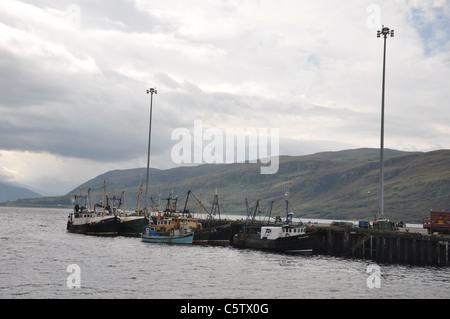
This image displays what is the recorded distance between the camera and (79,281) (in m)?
59.0

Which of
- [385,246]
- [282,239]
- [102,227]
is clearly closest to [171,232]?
[282,239]

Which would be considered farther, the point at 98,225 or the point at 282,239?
the point at 98,225

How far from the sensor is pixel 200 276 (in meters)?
66.1

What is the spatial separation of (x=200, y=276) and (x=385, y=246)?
43607 millimetres

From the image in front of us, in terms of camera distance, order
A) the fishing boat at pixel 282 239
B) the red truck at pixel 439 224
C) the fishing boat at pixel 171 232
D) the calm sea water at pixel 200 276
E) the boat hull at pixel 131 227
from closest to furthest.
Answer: the calm sea water at pixel 200 276 → the red truck at pixel 439 224 → the fishing boat at pixel 282 239 → the fishing boat at pixel 171 232 → the boat hull at pixel 131 227

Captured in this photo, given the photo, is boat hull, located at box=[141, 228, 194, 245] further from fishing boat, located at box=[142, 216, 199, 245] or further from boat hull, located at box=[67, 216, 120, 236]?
boat hull, located at box=[67, 216, 120, 236]

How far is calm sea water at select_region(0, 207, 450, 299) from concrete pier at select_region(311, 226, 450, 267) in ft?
20.8

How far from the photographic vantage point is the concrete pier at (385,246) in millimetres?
86562

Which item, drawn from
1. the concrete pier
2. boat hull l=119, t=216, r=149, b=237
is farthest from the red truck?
boat hull l=119, t=216, r=149, b=237

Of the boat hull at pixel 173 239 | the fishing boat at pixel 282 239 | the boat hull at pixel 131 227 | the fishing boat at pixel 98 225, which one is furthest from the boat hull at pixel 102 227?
the fishing boat at pixel 282 239

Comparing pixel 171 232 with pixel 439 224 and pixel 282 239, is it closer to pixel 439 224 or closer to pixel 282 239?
pixel 282 239

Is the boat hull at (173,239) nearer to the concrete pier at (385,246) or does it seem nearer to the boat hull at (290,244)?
the boat hull at (290,244)

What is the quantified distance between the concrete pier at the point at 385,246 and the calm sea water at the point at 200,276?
20.8ft
